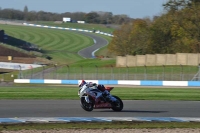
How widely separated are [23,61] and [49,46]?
41713mm

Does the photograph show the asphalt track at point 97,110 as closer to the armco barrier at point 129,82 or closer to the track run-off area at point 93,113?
A: the track run-off area at point 93,113

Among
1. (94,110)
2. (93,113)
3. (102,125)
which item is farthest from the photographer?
(94,110)

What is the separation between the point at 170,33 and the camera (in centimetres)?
8400

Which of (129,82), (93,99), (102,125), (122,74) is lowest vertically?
(102,125)

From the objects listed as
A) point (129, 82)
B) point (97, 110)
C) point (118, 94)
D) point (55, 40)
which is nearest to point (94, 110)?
point (97, 110)

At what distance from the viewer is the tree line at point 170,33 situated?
78.1 metres

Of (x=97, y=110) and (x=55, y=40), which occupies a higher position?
(x=55, y=40)

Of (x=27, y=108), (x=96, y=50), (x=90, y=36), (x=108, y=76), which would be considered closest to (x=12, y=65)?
(x=108, y=76)

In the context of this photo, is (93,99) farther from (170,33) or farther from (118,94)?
(170,33)

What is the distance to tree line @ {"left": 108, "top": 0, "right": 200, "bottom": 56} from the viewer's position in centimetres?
7806

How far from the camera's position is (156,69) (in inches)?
2247

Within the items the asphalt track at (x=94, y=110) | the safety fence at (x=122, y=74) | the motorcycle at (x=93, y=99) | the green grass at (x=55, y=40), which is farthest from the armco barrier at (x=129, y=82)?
the green grass at (x=55, y=40)

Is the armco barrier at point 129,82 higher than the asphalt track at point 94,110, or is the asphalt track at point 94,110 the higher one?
the armco barrier at point 129,82

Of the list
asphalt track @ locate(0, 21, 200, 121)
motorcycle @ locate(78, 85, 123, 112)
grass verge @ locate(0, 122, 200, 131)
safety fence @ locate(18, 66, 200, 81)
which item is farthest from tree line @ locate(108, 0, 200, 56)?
grass verge @ locate(0, 122, 200, 131)
